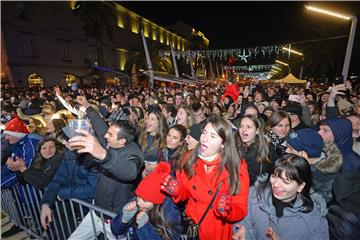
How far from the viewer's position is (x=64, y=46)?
3272cm

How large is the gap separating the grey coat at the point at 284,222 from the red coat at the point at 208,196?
0.24 m

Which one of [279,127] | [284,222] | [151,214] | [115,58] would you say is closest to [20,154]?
[151,214]

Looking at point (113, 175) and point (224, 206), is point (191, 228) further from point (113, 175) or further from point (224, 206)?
point (113, 175)

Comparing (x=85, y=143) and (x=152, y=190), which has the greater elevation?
(x=85, y=143)

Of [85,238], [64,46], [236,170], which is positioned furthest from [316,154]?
[64,46]

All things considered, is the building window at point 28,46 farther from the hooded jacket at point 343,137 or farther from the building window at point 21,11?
the hooded jacket at point 343,137

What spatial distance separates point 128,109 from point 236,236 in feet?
15.7

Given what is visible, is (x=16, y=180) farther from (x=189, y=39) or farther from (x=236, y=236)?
(x=189, y=39)

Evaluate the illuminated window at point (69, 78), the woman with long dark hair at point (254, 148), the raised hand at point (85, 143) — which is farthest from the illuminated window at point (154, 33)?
the raised hand at point (85, 143)

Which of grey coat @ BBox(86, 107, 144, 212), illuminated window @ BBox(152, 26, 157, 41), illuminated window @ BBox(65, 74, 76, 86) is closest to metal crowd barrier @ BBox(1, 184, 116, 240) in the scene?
grey coat @ BBox(86, 107, 144, 212)

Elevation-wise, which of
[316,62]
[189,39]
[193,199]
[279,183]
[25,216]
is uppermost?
[189,39]

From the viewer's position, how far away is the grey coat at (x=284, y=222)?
2.39 meters

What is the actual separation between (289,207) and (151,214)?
1403 millimetres

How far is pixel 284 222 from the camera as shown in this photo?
248 cm
